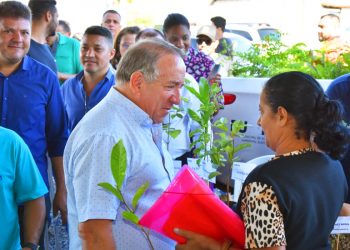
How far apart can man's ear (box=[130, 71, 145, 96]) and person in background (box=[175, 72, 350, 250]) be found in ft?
1.56

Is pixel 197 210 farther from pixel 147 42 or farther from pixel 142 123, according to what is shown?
pixel 147 42

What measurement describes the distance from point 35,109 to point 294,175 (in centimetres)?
204

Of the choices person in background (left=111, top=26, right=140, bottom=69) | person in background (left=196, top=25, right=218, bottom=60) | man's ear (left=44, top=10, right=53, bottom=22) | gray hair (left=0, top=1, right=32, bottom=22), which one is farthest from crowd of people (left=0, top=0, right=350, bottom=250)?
person in background (left=196, top=25, right=218, bottom=60)

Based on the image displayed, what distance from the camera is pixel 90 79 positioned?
4273 mm

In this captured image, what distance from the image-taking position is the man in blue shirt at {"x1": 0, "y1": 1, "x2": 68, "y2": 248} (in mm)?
3383

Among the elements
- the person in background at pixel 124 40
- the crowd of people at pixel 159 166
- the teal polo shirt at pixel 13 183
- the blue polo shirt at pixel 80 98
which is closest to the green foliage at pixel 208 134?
the crowd of people at pixel 159 166

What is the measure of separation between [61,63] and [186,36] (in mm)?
1323

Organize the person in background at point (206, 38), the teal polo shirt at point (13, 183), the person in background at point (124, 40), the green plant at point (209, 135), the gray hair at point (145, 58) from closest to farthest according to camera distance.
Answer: the gray hair at point (145, 58)
the green plant at point (209, 135)
the teal polo shirt at point (13, 183)
the person in background at point (124, 40)
the person in background at point (206, 38)

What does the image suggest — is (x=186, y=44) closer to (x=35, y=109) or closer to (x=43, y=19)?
(x=43, y=19)

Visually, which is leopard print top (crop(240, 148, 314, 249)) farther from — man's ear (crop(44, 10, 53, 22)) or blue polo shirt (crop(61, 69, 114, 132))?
man's ear (crop(44, 10, 53, 22))

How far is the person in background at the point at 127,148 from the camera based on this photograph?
1965 millimetres

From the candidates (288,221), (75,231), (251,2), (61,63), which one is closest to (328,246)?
(288,221)

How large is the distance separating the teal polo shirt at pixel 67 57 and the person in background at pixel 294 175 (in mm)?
3719

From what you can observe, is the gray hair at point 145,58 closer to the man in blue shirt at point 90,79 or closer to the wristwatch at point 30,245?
the wristwatch at point 30,245
